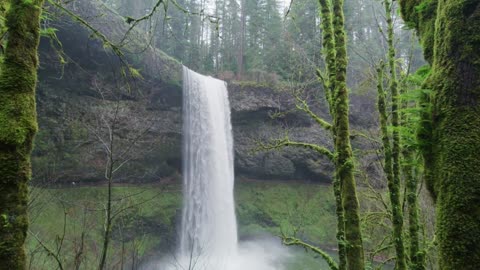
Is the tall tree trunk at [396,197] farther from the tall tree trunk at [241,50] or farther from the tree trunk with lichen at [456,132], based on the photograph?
the tall tree trunk at [241,50]

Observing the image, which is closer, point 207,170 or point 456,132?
point 456,132

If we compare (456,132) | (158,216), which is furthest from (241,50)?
(456,132)

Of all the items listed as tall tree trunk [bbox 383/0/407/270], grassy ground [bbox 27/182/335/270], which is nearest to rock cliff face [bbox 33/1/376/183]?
grassy ground [bbox 27/182/335/270]

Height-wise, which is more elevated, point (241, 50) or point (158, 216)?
point (241, 50)

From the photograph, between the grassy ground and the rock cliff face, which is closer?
the grassy ground

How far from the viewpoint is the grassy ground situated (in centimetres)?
1416

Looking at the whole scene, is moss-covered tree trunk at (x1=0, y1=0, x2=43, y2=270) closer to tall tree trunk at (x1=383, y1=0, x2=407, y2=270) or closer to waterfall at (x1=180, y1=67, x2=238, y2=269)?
tall tree trunk at (x1=383, y1=0, x2=407, y2=270)

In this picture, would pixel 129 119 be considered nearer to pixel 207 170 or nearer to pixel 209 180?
pixel 207 170

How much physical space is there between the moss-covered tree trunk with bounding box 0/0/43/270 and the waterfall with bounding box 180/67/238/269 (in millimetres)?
17412

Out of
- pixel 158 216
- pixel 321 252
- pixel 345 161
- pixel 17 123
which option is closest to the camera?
pixel 17 123

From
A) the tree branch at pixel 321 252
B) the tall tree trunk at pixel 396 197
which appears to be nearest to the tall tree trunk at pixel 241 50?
the tall tree trunk at pixel 396 197

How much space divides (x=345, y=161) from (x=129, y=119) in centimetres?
1727

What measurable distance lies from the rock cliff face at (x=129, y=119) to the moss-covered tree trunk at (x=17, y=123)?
37.2 feet

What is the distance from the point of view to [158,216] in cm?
1873
